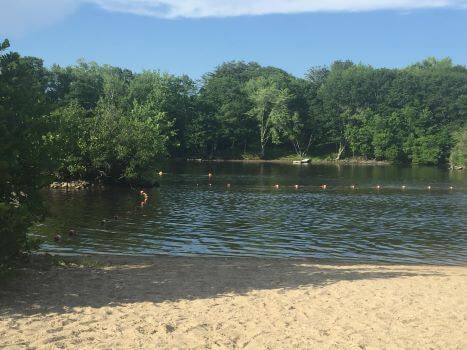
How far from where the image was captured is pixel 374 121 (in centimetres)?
10694

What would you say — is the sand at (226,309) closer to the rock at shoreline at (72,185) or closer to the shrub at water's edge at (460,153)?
the rock at shoreline at (72,185)

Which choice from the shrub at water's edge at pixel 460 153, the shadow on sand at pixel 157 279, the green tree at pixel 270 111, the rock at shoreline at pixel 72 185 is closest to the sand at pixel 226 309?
the shadow on sand at pixel 157 279

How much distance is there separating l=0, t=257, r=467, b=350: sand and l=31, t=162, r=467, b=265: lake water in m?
5.91

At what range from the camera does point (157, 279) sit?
12930mm

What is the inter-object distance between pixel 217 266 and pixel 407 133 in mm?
97507

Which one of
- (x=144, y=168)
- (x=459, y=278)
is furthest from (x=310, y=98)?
(x=459, y=278)

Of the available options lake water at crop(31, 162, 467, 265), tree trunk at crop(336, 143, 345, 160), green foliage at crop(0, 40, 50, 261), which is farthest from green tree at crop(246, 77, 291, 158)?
green foliage at crop(0, 40, 50, 261)

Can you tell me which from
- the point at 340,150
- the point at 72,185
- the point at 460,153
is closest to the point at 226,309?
the point at 72,185

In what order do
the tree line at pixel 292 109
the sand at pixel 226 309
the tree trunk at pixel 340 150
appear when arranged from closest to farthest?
the sand at pixel 226 309 → the tree line at pixel 292 109 → the tree trunk at pixel 340 150

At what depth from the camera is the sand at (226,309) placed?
337 inches

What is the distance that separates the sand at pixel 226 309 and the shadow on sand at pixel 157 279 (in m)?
0.03

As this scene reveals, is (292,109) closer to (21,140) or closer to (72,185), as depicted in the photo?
(72,185)

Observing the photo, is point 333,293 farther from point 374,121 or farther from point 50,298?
point 374,121

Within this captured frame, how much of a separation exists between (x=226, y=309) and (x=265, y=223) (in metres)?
17.3
